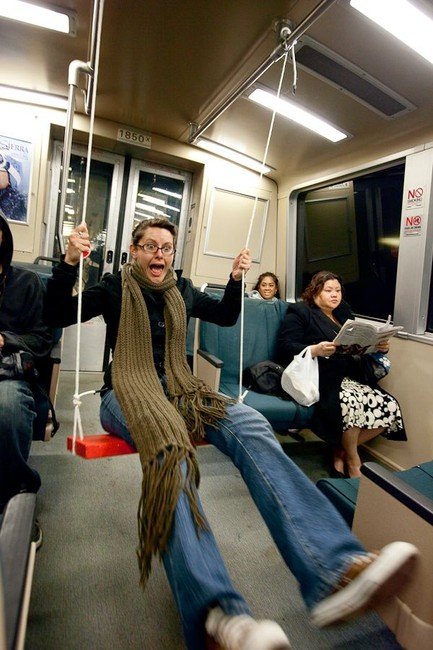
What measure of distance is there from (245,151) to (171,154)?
2.97 ft

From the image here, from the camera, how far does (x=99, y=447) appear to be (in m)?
1.26

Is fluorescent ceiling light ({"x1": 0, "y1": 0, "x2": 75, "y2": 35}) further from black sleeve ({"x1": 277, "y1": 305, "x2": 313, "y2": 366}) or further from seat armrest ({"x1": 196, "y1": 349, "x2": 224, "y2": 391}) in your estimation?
black sleeve ({"x1": 277, "y1": 305, "x2": 313, "y2": 366})

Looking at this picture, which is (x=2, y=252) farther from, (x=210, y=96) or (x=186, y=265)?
(x=186, y=265)

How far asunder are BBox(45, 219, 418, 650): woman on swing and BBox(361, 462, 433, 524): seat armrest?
0.60 ft

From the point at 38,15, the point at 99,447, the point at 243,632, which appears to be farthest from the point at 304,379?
the point at 38,15

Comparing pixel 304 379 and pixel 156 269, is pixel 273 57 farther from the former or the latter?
pixel 304 379

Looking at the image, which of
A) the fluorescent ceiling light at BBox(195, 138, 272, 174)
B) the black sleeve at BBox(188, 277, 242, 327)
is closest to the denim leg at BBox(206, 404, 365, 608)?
the black sleeve at BBox(188, 277, 242, 327)

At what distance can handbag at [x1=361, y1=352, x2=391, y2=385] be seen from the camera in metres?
2.42

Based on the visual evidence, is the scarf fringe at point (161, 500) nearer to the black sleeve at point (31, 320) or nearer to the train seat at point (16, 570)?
the train seat at point (16, 570)

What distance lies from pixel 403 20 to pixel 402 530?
2365 millimetres

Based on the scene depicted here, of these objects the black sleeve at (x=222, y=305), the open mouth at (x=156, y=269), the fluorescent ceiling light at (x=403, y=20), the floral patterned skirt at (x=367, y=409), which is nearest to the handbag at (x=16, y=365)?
the open mouth at (x=156, y=269)

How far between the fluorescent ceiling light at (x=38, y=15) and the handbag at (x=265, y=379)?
8.38 feet

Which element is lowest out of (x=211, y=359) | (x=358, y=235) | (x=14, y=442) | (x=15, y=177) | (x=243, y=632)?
(x=243, y=632)

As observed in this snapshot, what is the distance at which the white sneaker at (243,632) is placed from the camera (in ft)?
2.31
